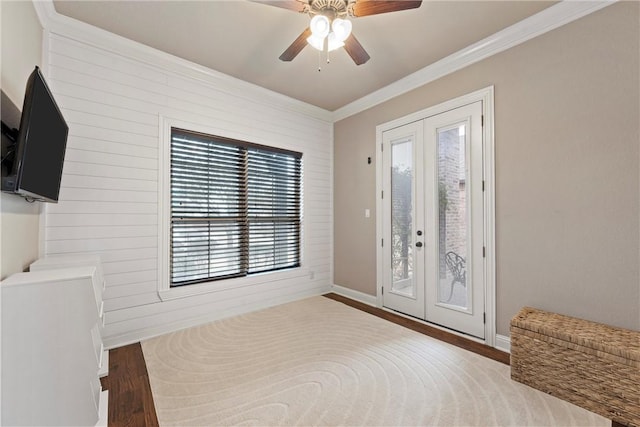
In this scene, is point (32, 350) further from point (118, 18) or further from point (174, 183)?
point (118, 18)

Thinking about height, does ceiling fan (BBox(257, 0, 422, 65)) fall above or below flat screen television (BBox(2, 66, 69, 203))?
above

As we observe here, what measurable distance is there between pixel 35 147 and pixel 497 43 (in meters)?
3.60

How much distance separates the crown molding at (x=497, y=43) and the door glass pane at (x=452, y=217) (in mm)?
661

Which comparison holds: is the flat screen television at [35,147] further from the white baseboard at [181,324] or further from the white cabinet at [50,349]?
the white baseboard at [181,324]

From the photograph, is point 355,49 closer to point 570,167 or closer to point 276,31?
point 276,31

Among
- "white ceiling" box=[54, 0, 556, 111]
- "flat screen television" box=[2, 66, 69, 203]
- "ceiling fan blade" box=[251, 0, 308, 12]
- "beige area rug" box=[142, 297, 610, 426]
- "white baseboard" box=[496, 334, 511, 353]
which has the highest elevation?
"white ceiling" box=[54, 0, 556, 111]

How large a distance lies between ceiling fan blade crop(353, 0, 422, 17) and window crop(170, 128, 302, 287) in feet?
6.96

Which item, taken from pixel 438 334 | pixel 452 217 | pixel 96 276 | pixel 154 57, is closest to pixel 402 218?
pixel 452 217

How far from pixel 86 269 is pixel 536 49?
3.78 metres

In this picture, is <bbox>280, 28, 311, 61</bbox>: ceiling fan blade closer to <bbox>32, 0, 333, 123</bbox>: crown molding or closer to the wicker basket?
<bbox>32, 0, 333, 123</bbox>: crown molding

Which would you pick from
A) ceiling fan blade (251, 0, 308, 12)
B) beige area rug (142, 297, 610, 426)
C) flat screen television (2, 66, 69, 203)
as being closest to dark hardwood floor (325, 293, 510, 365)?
beige area rug (142, 297, 610, 426)

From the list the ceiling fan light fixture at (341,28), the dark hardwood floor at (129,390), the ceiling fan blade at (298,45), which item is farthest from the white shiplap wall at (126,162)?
the ceiling fan light fixture at (341,28)

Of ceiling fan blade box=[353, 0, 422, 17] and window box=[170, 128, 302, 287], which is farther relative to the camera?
window box=[170, 128, 302, 287]

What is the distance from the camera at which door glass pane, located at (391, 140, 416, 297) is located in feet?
11.4
